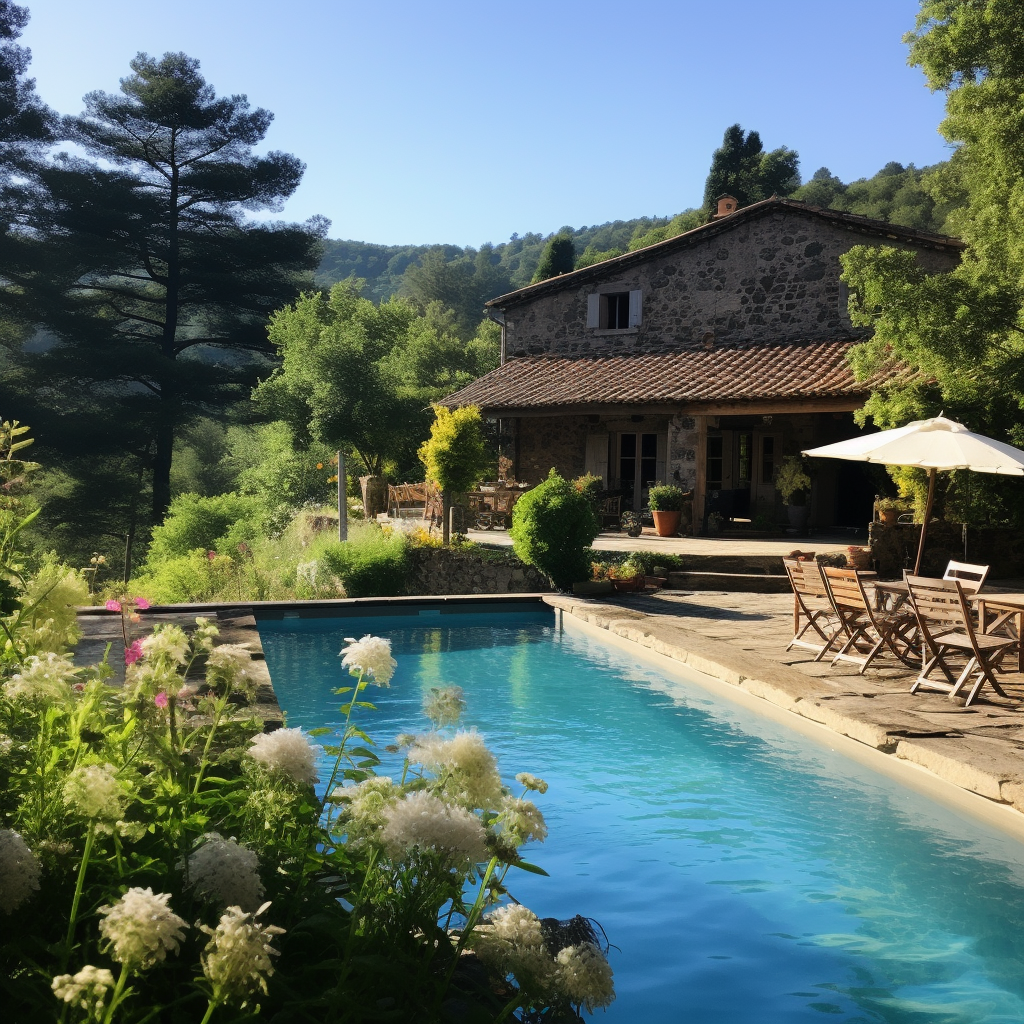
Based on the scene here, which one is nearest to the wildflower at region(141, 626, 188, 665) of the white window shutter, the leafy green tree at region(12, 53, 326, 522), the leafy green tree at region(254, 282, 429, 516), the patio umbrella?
the patio umbrella

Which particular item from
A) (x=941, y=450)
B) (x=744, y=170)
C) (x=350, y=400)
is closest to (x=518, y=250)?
(x=744, y=170)

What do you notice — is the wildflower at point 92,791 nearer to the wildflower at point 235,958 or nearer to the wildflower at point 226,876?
the wildflower at point 226,876

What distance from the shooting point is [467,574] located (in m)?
14.4

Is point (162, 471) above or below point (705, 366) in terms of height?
below

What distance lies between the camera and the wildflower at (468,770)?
6.72 ft

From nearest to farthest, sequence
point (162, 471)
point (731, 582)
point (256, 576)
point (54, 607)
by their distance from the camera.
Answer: point (54, 607) → point (731, 582) → point (256, 576) → point (162, 471)

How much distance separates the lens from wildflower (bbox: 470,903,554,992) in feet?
6.53

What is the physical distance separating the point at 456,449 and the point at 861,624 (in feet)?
25.5

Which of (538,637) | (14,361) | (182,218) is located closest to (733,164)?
(182,218)

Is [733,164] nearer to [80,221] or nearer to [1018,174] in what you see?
[80,221]

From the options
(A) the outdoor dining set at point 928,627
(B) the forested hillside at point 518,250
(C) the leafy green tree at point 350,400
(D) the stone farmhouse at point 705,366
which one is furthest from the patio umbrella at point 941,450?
(B) the forested hillside at point 518,250

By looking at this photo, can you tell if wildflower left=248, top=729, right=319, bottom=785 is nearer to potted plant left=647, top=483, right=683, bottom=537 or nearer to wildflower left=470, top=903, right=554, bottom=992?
wildflower left=470, top=903, right=554, bottom=992

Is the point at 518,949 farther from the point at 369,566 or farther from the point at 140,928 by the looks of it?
the point at 369,566

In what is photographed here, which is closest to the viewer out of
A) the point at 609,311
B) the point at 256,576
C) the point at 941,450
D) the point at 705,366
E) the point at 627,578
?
the point at 941,450
